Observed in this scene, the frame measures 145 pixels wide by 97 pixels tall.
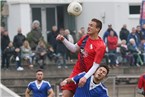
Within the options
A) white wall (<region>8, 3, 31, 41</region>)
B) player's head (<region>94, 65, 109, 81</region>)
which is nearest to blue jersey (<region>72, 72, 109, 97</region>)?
player's head (<region>94, 65, 109, 81</region>)

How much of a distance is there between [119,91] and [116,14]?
10.4 m

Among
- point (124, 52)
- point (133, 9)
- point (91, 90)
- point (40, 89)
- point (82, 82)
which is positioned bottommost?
point (40, 89)

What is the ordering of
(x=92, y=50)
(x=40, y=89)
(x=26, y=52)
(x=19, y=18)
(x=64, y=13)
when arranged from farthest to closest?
(x=64, y=13), (x=19, y=18), (x=26, y=52), (x=40, y=89), (x=92, y=50)

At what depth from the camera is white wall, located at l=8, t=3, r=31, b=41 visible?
29.7 m

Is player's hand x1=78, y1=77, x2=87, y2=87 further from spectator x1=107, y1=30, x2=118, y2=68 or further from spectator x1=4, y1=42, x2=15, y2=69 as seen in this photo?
spectator x1=107, y1=30, x2=118, y2=68

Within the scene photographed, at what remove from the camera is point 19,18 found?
30.0 m

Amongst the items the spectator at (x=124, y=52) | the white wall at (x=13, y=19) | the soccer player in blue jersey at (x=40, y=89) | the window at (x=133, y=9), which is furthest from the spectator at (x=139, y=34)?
the soccer player in blue jersey at (x=40, y=89)

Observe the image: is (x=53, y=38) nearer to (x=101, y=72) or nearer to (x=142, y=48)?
(x=142, y=48)

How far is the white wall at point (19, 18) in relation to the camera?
29656 millimetres

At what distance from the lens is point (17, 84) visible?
69.6ft

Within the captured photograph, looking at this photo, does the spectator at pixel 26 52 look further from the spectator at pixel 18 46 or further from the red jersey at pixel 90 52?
the red jersey at pixel 90 52

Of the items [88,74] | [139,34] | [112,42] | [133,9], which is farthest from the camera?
[133,9]

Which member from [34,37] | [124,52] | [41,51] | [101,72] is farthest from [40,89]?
[124,52]

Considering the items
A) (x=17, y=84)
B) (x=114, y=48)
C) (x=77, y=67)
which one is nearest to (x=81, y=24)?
(x=114, y=48)
